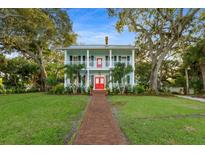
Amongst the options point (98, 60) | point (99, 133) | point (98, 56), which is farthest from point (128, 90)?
point (99, 133)

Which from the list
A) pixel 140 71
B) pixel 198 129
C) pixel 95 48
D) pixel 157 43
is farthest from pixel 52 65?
pixel 198 129

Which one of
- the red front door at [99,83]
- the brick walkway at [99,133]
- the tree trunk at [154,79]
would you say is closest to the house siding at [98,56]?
the red front door at [99,83]

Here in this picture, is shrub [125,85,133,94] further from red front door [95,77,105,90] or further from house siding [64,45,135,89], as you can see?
red front door [95,77,105,90]

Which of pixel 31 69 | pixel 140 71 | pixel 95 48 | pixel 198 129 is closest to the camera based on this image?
pixel 198 129

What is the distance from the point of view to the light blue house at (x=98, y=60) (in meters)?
19.6

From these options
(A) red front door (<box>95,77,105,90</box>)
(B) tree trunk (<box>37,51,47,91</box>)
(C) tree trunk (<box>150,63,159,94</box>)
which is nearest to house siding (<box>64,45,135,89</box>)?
(A) red front door (<box>95,77,105,90</box>)

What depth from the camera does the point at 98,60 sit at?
2077 cm

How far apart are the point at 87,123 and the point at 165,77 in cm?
2102

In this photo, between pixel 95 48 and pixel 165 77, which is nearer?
pixel 95 48

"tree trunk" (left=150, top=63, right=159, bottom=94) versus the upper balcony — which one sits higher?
the upper balcony

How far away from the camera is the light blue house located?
19562 mm
